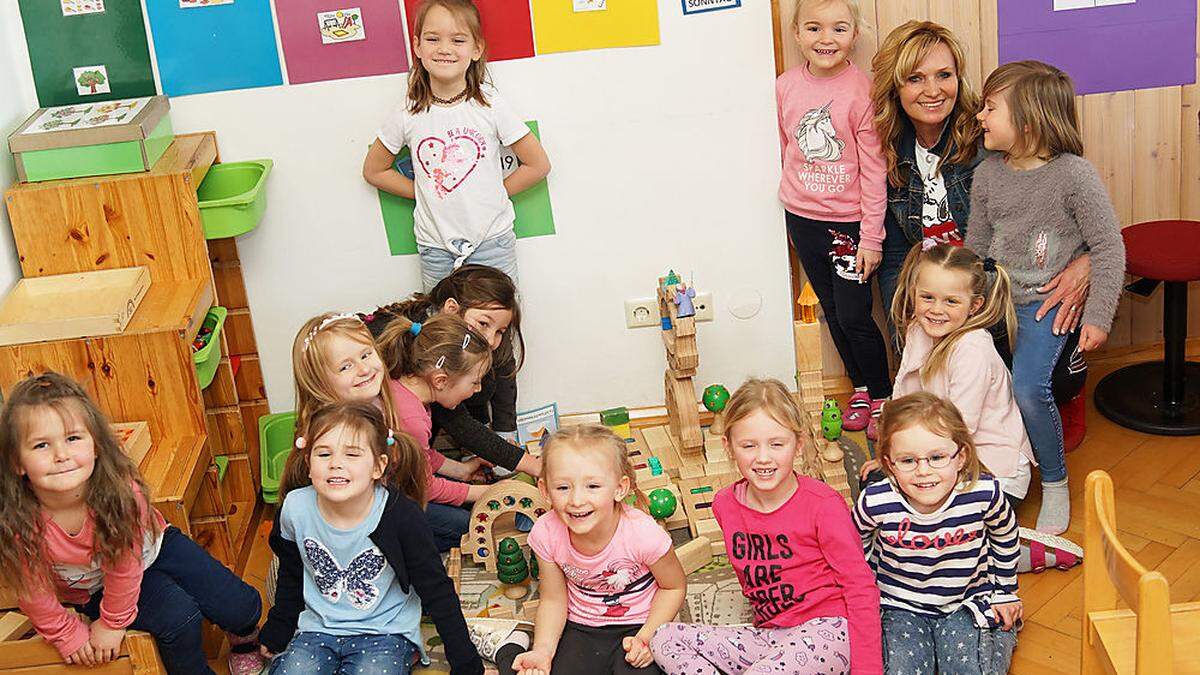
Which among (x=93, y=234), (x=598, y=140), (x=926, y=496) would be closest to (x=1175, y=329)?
(x=926, y=496)

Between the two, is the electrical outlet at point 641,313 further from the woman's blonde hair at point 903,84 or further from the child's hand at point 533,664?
the child's hand at point 533,664

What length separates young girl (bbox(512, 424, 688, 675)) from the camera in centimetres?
258

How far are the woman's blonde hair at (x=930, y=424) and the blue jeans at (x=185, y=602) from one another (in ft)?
4.36

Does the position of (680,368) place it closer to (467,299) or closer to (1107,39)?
(467,299)

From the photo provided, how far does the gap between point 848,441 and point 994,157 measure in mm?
831

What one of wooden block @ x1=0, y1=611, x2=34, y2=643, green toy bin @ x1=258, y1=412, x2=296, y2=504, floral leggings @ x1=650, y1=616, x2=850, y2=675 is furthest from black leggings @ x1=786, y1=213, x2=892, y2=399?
wooden block @ x1=0, y1=611, x2=34, y2=643

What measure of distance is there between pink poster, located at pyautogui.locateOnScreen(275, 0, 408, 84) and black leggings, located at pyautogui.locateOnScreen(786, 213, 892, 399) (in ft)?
3.71

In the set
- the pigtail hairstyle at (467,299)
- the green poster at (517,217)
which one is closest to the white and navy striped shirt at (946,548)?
the pigtail hairstyle at (467,299)

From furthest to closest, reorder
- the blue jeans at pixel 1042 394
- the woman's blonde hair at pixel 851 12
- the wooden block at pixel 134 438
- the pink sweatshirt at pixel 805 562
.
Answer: the woman's blonde hair at pixel 851 12 → the blue jeans at pixel 1042 394 → the wooden block at pixel 134 438 → the pink sweatshirt at pixel 805 562

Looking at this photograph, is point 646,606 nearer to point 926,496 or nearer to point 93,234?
point 926,496

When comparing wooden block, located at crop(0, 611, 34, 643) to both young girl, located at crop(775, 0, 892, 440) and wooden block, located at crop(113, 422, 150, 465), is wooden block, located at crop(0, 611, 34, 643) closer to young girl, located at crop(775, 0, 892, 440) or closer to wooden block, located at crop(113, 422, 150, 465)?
wooden block, located at crop(113, 422, 150, 465)

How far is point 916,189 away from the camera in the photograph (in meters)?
3.45

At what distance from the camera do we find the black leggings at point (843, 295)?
3.58m

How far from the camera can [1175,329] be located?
11.3 ft
